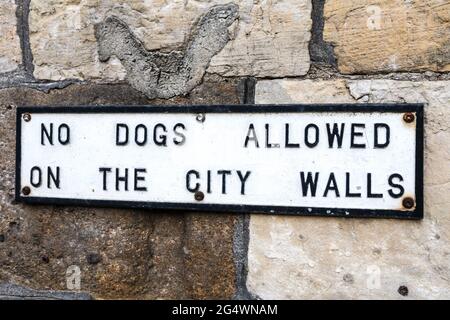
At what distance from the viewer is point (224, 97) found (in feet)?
3.26

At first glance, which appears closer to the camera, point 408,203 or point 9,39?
point 408,203

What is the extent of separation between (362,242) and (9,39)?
794 mm

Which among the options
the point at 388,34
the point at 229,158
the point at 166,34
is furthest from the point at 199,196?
the point at 388,34

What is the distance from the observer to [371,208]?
913 millimetres

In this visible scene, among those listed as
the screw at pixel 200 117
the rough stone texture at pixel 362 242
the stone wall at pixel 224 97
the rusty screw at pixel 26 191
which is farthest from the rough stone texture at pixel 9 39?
the rough stone texture at pixel 362 242

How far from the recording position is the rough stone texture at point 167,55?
3.26ft

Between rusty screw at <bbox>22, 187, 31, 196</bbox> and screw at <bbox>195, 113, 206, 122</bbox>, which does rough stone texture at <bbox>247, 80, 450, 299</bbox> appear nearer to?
screw at <bbox>195, 113, 206, 122</bbox>

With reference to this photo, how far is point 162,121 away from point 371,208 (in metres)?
0.40

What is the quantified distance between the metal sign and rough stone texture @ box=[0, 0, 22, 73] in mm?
111

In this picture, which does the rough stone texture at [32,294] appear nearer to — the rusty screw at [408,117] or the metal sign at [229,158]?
the metal sign at [229,158]

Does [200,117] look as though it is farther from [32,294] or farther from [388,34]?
[32,294]

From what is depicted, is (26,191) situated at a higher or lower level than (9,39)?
lower

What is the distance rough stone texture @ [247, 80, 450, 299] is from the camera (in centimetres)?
90

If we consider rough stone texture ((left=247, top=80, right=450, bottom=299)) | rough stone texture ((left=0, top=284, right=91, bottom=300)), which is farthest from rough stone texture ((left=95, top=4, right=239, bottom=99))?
rough stone texture ((left=0, top=284, right=91, bottom=300))
